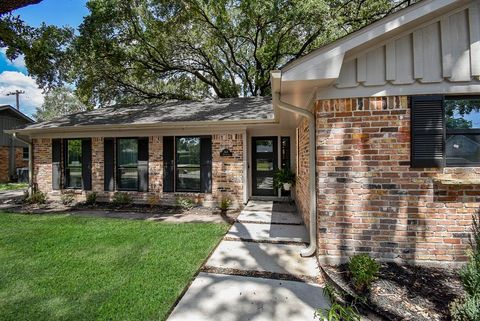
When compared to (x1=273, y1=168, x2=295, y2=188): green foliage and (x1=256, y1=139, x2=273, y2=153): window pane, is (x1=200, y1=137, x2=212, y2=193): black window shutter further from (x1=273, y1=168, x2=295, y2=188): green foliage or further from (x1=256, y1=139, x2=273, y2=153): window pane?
(x1=273, y1=168, x2=295, y2=188): green foliage

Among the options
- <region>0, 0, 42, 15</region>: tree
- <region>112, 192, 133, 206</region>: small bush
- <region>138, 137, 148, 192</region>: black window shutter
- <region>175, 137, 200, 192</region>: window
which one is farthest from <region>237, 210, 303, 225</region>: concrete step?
<region>0, 0, 42, 15</region>: tree

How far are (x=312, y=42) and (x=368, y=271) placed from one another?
12333mm

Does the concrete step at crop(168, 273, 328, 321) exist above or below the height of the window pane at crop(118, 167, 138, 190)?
below

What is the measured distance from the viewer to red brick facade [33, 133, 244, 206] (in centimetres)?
744

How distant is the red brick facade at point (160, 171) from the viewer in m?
7.44

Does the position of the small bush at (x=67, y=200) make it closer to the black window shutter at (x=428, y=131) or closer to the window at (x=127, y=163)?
the window at (x=127, y=163)

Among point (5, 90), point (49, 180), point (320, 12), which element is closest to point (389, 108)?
point (320, 12)

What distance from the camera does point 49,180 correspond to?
9008mm

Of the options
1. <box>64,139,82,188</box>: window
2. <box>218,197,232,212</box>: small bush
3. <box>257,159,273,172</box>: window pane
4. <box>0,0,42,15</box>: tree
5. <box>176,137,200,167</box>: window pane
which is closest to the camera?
<box>0,0,42,15</box>: tree

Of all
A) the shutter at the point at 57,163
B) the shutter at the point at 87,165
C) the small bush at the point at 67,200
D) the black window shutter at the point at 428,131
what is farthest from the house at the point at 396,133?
the shutter at the point at 57,163

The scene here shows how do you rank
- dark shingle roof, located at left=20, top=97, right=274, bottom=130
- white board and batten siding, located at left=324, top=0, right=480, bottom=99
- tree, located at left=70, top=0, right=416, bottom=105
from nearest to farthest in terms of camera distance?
white board and batten siding, located at left=324, top=0, right=480, bottom=99 < dark shingle roof, located at left=20, top=97, right=274, bottom=130 < tree, located at left=70, top=0, right=416, bottom=105

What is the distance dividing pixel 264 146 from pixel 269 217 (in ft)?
10.2

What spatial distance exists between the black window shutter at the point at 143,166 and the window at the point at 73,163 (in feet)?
8.07

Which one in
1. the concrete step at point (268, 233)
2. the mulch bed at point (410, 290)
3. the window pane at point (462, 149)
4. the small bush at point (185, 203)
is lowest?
the mulch bed at point (410, 290)
